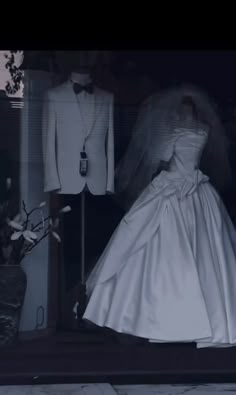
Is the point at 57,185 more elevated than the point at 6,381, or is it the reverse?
the point at 57,185

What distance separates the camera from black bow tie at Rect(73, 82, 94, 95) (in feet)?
20.5

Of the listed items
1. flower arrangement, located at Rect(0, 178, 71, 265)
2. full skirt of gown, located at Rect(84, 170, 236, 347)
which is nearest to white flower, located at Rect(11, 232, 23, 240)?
flower arrangement, located at Rect(0, 178, 71, 265)

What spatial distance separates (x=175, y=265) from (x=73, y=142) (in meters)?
0.86

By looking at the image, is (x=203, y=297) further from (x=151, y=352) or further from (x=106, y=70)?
(x=106, y=70)

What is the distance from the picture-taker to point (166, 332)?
6121 millimetres

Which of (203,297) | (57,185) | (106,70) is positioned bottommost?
(203,297)

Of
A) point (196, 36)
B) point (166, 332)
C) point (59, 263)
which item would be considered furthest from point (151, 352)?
point (196, 36)

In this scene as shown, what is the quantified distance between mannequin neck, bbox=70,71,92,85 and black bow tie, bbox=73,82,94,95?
0.02 metres

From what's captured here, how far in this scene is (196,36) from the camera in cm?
632

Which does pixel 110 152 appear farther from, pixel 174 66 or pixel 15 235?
pixel 15 235

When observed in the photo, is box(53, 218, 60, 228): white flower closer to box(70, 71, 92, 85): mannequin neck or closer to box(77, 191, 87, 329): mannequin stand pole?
box(77, 191, 87, 329): mannequin stand pole

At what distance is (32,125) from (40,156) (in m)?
0.17

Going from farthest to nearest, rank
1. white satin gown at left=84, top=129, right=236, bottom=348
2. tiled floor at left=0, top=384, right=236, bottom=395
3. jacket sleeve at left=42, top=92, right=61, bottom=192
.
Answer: jacket sleeve at left=42, top=92, right=61, bottom=192 < white satin gown at left=84, top=129, right=236, bottom=348 < tiled floor at left=0, top=384, right=236, bottom=395

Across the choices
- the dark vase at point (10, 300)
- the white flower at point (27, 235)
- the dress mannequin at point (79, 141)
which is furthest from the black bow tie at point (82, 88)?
the dark vase at point (10, 300)
